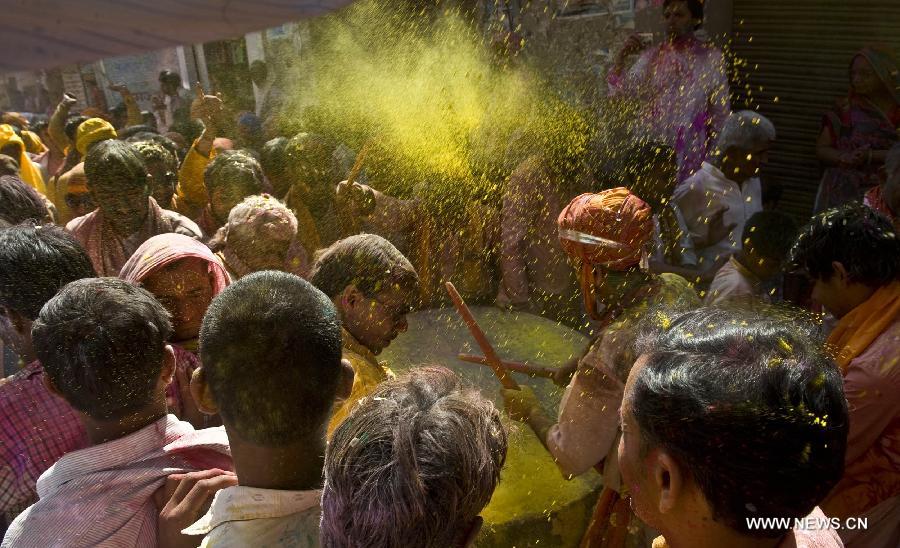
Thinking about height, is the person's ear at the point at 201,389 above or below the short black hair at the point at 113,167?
below

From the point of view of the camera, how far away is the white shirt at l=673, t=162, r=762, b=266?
438 cm

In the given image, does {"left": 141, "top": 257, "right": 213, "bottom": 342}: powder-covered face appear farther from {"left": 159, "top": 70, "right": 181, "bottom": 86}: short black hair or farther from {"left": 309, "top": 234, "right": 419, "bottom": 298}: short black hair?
{"left": 159, "top": 70, "right": 181, "bottom": 86}: short black hair

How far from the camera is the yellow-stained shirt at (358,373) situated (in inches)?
82.8

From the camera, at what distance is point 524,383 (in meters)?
3.13

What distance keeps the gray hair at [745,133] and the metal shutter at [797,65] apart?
166cm

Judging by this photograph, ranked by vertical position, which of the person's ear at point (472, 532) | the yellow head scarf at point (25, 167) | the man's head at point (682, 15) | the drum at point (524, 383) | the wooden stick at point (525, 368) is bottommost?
the drum at point (524, 383)

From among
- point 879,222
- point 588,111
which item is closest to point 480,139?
point 588,111

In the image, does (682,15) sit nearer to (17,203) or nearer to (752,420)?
(17,203)

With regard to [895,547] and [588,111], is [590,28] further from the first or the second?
[895,547]

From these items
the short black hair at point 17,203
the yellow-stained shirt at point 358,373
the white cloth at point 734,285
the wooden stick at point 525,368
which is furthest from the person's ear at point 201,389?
the short black hair at point 17,203

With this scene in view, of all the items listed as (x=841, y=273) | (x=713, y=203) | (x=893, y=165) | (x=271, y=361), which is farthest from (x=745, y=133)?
(x=271, y=361)

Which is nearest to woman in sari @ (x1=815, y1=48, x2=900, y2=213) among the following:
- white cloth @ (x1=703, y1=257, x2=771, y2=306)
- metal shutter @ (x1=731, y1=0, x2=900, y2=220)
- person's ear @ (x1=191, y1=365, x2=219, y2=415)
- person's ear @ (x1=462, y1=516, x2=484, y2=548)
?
metal shutter @ (x1=731, y1=0, x2=900, y2=220)

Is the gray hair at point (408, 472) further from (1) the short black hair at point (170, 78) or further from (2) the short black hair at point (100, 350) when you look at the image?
(1) the short black hair at point (170, 78)

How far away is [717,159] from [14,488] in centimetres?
428
